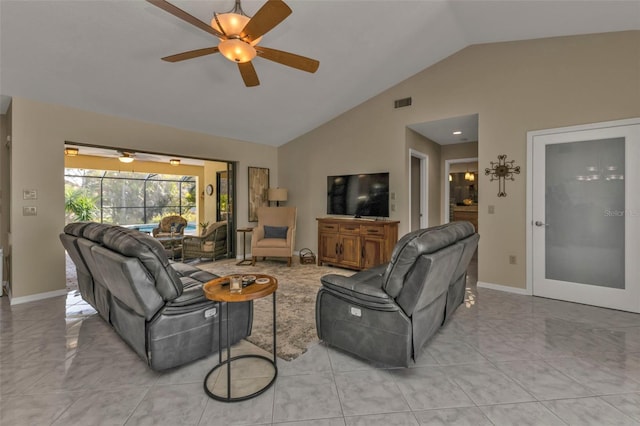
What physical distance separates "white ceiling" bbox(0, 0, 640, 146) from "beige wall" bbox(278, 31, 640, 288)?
207mm

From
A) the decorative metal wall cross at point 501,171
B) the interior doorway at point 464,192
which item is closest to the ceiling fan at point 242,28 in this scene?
the decorative metal wall cross at point 501,171

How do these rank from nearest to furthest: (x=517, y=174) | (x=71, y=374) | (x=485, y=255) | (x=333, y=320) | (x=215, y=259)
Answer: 1. (x=71, y=374)
2. (x=333, y=320)
3. (x=517, y=174)
4. (x=485, y=255)
5. (x=215, y=259)

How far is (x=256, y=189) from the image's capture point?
20.4 feet

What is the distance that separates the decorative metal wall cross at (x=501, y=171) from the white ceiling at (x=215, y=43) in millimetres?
1556

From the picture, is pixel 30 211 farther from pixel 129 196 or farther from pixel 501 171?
pixel 129 196

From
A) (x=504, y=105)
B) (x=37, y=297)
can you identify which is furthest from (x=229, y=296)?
(x=504, y=105)

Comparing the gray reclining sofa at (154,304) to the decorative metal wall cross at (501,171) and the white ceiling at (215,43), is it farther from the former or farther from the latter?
the decorative metal wall cross at (501,171)

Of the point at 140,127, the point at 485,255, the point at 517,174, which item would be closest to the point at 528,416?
the point at 485,255

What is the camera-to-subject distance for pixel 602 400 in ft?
5.78

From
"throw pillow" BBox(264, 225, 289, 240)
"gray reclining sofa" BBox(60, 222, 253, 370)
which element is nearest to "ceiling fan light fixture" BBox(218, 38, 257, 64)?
"gray reclining sofa" BBox(60, 222, 253, 370)

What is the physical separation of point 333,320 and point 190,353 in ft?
3.52

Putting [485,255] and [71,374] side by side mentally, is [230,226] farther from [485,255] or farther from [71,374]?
[485,255]

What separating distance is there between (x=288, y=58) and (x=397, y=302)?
2.21 metres

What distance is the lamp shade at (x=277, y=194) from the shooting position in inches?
239
